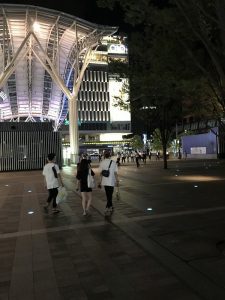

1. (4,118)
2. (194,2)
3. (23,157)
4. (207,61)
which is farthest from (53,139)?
(4,118)

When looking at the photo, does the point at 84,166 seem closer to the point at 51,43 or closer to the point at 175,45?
the point at 175,45

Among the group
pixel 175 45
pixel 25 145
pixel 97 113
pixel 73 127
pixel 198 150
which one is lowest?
pixel 198 150

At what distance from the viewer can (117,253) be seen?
21.8ft

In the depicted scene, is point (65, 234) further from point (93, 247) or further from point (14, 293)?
point (14, 293)

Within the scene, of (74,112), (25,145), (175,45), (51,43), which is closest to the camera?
(175,45)

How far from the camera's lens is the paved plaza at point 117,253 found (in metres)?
4.93

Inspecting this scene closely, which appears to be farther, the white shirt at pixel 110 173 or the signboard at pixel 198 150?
the signboard at pixel 198 150

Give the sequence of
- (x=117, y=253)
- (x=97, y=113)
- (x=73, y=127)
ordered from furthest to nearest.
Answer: (x=97, y=113)
(x=73, y=127)
(x=117, y=253)

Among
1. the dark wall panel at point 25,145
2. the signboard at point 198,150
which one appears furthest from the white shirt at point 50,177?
the signboard at point 198,150

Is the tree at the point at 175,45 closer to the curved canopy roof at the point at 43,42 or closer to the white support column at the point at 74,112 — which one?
the curved canopy roof at the point at 43,42

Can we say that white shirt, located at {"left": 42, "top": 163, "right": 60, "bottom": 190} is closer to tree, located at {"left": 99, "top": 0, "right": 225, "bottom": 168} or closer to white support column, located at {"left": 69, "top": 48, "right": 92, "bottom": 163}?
tree, located at {"left": 99, "top": 0, "right": 225, "bottom": 168}

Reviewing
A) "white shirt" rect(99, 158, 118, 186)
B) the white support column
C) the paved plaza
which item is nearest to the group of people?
"white shirt" rect(99, 158, 118, 186)

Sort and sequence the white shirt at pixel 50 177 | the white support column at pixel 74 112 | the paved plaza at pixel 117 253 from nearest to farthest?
the paved plaza at pixel 117 253
the white shirt at pixel 50 177
the white support column at pixel 74 112

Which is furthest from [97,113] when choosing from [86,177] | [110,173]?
[110,173]
